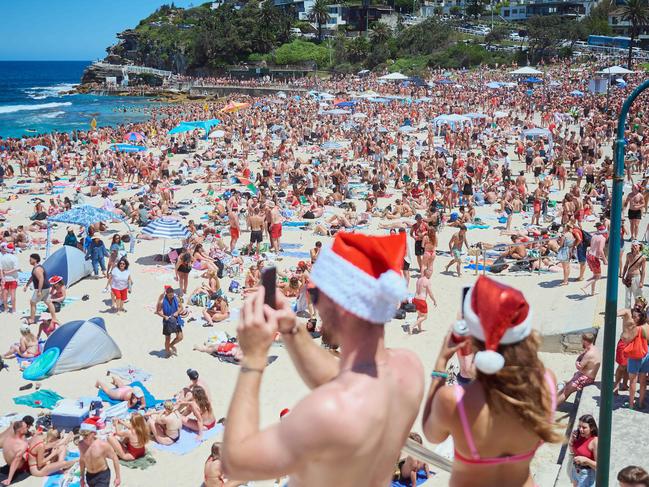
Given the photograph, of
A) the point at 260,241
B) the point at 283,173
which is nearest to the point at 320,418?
the point at 260,241

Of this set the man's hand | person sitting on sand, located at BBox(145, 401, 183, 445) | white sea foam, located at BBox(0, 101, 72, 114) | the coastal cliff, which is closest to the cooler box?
person sitting on sand, located at BBox(145, 401, 183, 445)

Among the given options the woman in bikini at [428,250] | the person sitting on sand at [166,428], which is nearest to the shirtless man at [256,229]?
the woman in bikini at [428,250]

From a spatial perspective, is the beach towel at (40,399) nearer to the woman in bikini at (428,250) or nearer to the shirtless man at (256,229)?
the shirtless man at (256,229)

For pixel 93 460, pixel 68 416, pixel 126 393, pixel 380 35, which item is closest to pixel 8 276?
pixel 126 393

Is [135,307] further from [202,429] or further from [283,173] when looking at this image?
[283,173]

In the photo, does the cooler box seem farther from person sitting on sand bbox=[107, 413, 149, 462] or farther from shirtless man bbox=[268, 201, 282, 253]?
shirtless man bbox=[268, 201, 282, 253]

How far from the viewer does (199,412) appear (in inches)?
348

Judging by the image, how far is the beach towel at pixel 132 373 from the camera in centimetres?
1037

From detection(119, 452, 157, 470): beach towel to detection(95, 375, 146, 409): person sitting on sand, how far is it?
A: 1.21 metres

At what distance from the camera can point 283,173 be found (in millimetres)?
25094

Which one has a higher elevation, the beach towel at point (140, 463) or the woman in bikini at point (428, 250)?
the woman in bikini at point (428, 250)

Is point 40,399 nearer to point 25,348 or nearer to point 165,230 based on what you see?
point 25,348

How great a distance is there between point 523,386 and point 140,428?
23.6 feet

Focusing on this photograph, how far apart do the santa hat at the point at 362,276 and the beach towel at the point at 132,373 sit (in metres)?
9.22
